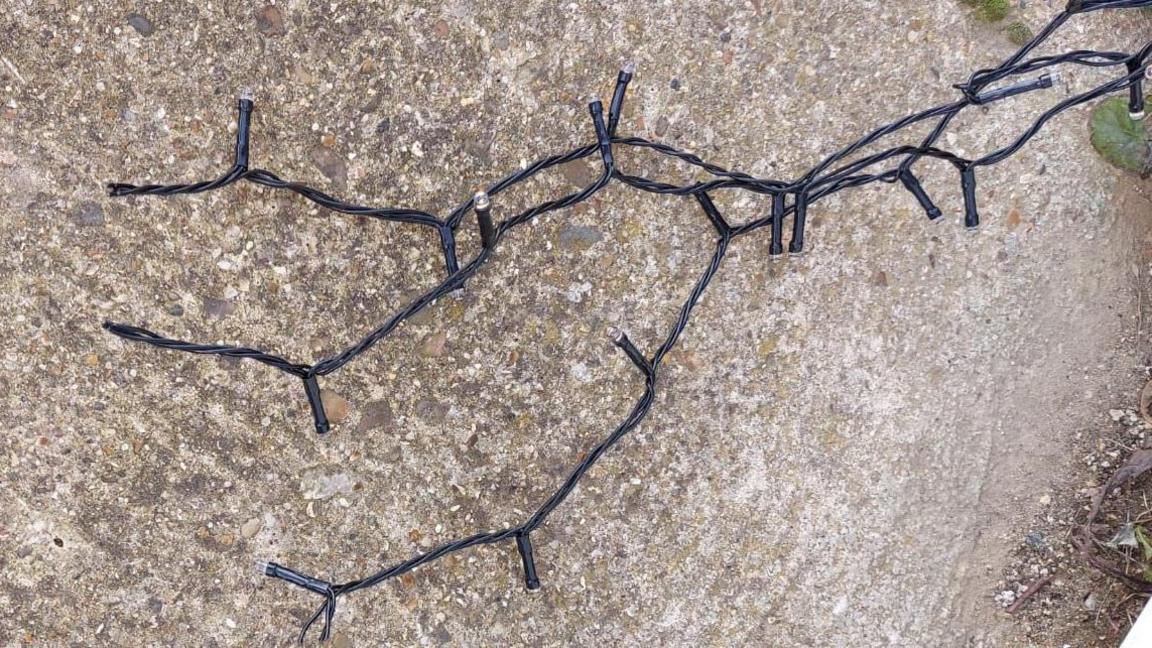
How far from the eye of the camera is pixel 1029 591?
73.9 inches

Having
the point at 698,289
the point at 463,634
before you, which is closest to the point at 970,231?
the point at 698,289

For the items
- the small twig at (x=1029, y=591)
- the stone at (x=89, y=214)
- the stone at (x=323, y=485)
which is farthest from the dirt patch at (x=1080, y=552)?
the stone at (x=89, y=214)

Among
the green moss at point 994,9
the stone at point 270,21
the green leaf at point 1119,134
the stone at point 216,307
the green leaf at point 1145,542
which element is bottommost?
the green leaf at point 1145,542

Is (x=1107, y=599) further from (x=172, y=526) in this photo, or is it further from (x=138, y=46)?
(x=138, y=46)

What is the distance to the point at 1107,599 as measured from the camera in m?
1.87

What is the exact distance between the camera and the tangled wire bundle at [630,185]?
5.08 feet

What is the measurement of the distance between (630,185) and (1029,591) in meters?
1.31

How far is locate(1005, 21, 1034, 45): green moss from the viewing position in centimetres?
176

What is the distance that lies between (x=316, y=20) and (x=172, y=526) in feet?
3.73

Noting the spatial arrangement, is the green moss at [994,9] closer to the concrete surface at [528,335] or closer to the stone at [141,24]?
the concrete surface at [528,335]

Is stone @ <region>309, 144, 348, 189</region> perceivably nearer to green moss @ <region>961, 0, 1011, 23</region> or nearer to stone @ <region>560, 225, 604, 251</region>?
stone @ <region>560, 225, 604, 251</region>

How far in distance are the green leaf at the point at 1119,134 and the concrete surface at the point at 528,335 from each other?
0.15 ft

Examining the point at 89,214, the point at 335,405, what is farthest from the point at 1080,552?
the point at 89,214

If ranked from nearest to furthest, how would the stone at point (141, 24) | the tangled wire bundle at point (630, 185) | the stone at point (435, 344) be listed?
1. the tangled wire bundle at point (630, 185)
2. the stone at point (141, 24)
3. the stone at point (435, 344)
